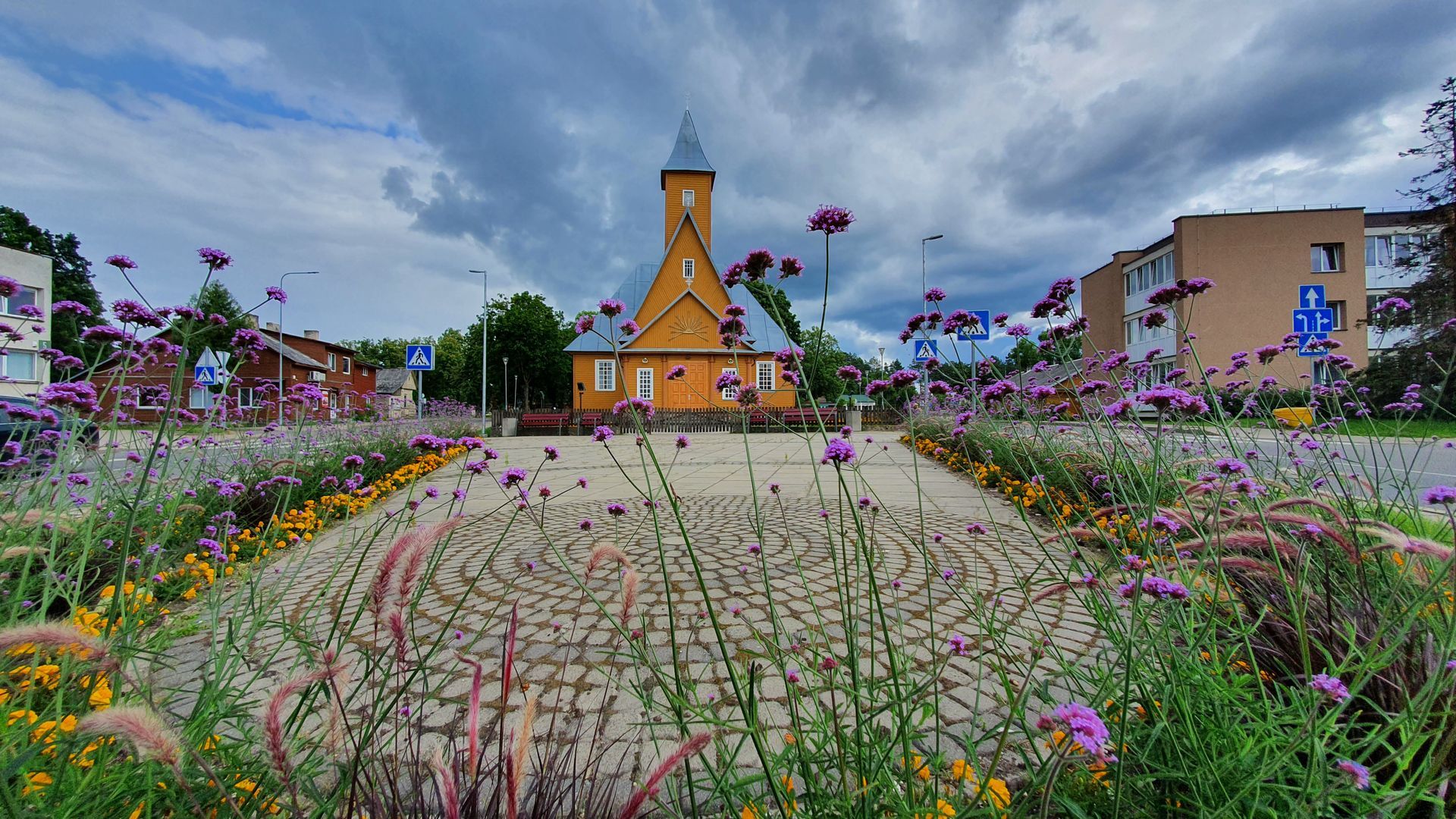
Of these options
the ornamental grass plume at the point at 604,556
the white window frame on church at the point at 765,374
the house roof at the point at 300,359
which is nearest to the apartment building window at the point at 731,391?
the ornamental grass plume at the point at 604,556

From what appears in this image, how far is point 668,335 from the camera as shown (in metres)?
26.2

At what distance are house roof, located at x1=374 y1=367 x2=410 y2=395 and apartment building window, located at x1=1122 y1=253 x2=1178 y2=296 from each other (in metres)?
70.3

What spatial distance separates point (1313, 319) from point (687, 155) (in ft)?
95.2

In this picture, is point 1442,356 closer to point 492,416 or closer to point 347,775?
point 347,775

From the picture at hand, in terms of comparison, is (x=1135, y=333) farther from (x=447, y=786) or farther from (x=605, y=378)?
(x=447, y=786)

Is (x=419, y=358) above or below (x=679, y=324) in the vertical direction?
below

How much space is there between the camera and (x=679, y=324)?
2619cm

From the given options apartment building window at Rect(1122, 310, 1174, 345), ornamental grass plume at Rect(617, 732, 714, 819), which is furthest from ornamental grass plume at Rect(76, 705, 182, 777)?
apartment building window at Rect(1122, 310, 1174, 345)

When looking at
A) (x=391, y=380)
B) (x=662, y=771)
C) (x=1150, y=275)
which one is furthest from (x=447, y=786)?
(x=391, y=380)

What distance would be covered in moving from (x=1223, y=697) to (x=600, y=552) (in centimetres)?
156

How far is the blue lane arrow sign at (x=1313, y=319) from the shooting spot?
448cm

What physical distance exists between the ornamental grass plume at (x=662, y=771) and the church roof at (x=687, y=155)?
102 ft

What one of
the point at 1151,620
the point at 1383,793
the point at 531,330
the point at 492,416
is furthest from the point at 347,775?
the point at 531,330

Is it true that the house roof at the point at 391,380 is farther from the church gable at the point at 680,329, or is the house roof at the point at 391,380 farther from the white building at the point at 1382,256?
the white building at the point at 1382,256
